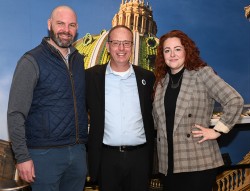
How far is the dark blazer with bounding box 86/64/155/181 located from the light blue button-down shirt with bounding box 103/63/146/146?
43mm

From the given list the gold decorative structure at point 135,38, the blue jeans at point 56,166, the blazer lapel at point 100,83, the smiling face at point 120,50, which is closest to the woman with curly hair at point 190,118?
the smiling face at point 120,50

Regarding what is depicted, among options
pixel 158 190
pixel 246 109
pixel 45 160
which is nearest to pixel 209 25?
pixel 246 109

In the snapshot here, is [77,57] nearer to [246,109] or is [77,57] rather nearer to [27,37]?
[27,37]

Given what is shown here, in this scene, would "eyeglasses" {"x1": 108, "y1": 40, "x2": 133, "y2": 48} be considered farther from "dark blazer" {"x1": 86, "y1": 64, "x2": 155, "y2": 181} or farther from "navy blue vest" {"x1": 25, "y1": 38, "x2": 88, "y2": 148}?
"navy blue vest" {"x1": 25, "y1": 38, "x2": 88, "y2": 148}

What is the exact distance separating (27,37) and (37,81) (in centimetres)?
130

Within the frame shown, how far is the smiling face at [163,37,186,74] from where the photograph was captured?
2.23 m

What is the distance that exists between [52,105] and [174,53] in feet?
3.11

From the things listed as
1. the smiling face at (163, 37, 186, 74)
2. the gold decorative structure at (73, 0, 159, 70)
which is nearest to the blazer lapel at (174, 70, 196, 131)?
the smiling face at (163, 37, 186, 74)

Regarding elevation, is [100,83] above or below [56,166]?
above

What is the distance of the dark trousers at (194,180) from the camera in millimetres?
2166

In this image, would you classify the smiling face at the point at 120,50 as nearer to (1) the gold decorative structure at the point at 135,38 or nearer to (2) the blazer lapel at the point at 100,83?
(2) the blazer lapel at the point at 100,83

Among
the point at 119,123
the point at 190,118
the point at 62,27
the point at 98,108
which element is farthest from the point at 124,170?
the point at 62,27

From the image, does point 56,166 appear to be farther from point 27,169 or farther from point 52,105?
point 52,105

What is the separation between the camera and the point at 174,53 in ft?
7.33
